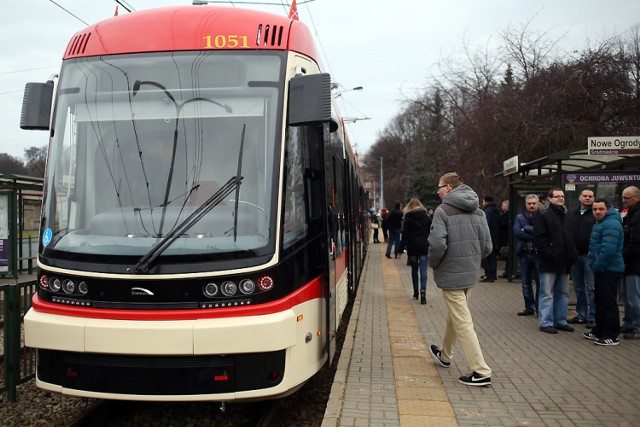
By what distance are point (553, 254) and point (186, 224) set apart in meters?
5.10

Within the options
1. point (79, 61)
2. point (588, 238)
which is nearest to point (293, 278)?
point (79, 61)

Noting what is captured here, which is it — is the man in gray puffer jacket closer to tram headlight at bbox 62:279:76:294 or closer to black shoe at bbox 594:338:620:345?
black shoe at bbox 594:338:620:345

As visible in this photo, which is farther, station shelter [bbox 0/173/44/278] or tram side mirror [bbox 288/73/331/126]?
station shelter [bbox 0/173/44/278]

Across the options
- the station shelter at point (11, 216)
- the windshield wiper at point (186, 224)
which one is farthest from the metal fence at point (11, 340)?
the station shelter at point (11, 216)

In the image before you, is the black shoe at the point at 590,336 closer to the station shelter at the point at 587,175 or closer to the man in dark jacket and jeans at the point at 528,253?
the man in dark jacket and jeans at the point at 528,253

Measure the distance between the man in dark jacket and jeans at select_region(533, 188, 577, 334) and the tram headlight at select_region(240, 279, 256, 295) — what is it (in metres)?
4.69

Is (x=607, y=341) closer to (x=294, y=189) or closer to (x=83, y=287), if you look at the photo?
(x=294, y=189)

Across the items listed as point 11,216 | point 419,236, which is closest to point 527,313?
point 419,236

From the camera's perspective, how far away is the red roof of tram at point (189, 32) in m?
4.62

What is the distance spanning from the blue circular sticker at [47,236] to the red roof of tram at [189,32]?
1.48m

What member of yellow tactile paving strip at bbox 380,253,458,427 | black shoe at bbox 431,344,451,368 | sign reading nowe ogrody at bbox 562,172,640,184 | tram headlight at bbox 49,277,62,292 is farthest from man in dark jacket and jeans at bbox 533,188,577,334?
tram headlight at bbox 49,277,62,292

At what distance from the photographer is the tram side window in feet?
14.3

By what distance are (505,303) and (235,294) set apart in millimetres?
7588

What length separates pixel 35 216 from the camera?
16.2 meters
